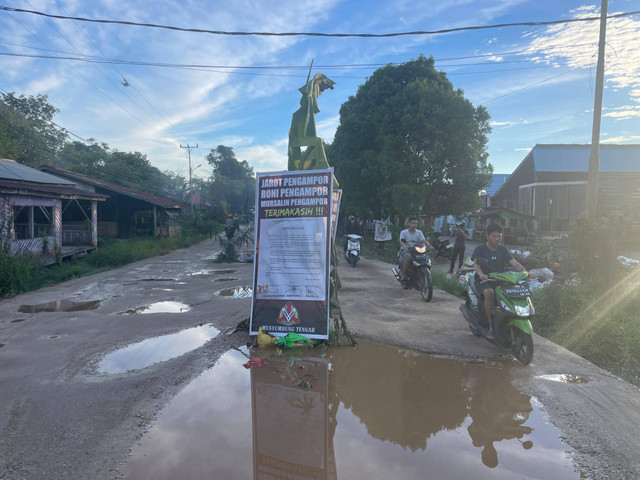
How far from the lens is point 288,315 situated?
5.44 meters

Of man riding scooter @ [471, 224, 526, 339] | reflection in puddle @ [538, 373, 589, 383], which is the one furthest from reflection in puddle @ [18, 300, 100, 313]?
reflection in puddle @ [538, 373, 589, 383]

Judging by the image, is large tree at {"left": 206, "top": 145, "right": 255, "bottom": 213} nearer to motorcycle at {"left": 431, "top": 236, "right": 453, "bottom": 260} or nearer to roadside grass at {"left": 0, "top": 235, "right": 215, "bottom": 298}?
roadside grass at {"left": 0, "top": 235, "right": 215, "bottom": 298}

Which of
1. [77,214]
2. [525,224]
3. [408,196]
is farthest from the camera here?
[525,224]

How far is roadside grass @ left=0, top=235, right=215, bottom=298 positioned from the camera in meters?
9.70

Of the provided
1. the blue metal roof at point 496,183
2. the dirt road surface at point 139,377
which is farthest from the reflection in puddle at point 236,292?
the blue metal roof at point 496,183

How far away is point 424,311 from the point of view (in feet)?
23.9

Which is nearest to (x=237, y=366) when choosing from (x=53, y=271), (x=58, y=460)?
(x=58, y=460)

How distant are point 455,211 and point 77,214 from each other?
69.3 feet

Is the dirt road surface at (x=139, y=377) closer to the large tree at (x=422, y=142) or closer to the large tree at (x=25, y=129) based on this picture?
the large tree at (x=422, y=142)

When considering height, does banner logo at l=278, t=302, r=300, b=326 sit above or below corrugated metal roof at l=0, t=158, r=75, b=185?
below

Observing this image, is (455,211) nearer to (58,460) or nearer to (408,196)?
(408,196)

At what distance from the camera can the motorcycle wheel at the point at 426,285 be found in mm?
8031

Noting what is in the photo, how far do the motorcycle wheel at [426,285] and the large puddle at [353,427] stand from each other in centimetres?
Result: 332

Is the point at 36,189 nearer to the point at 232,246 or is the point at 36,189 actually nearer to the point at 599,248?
the point at 232,246
